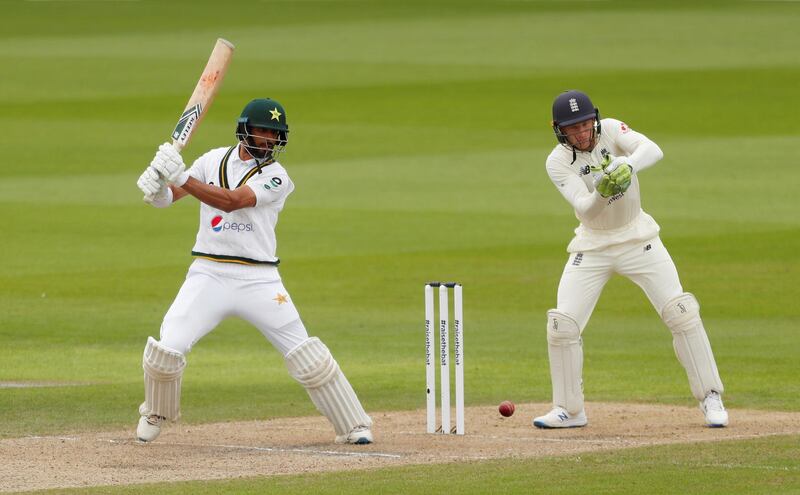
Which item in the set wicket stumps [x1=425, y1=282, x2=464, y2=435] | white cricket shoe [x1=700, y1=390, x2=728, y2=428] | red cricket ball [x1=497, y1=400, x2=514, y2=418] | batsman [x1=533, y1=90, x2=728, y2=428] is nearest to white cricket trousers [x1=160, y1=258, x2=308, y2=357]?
wicket stumps [x1=425, y1=282, x2=464, y2=435]

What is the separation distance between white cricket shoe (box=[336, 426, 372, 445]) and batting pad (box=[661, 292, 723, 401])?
205cm

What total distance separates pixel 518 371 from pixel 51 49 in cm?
2705

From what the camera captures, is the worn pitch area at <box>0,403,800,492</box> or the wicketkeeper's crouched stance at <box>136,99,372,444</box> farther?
the wicketkeeper's crouched stance at <box>136,99,372,444</box>

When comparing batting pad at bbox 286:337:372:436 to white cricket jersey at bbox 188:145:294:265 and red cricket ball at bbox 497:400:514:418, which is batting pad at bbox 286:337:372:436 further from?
red cricket ball at bbox 497:400:514:418

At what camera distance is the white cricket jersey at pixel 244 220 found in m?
9.38

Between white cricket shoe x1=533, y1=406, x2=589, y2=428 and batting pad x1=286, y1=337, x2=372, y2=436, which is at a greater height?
batting pad x1=286, y1=337, x2=372, y2=436

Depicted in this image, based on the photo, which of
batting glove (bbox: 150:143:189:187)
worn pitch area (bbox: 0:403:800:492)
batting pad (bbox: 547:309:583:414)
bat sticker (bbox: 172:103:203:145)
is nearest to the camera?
worn pitch area (bbox: 0:403:800:492)

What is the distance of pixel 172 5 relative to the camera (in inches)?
1781

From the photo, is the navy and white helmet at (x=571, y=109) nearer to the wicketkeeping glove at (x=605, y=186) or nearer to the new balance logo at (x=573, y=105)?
the new balance logo at (x=573, y=105)

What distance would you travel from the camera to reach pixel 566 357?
10227 mm

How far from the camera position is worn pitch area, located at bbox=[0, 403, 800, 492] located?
338 inches

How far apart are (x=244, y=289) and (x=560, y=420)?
223cm

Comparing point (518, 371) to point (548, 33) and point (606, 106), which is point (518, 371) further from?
point (548, 33)

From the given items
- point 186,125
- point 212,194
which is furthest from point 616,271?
point 186,125
